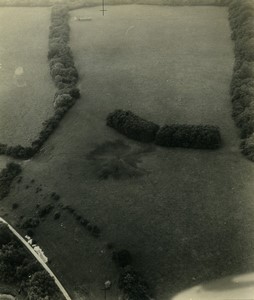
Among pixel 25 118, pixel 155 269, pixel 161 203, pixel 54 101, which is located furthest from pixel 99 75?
pixel 155 269

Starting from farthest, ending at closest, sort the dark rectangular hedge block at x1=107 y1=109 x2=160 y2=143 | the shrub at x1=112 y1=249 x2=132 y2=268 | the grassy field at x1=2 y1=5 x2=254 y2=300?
1. the dark rectangular hedge block at x1=107 y1=109 x2=160 y2=143
2. the grassy field at x1=2 y1=5 x2=254 y2=300
3. the shrub at x1=112 y1=249 x2=132 y2=268

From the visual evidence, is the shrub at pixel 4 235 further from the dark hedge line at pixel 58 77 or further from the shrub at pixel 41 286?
the dark hedge line at pixel 58 77

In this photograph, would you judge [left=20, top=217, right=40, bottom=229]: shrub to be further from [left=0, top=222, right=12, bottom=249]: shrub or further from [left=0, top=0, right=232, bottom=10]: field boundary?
[left=0, top=0, right=232, bottom=10]: field boundary

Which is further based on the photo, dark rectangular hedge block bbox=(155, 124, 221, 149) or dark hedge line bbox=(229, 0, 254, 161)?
dark hedge line bbox=(229, 0, 254, 161)

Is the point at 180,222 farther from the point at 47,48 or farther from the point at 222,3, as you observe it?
the point at 222,3

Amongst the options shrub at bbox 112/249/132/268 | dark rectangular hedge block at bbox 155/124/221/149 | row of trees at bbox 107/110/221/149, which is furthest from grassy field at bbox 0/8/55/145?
shrub at bbox 112/249/132/268

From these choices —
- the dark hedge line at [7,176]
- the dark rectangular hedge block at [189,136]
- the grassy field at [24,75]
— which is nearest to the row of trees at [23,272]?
the dark hedge line at [7,176]

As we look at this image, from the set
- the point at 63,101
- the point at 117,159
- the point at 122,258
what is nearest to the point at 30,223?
the point at 122,258
